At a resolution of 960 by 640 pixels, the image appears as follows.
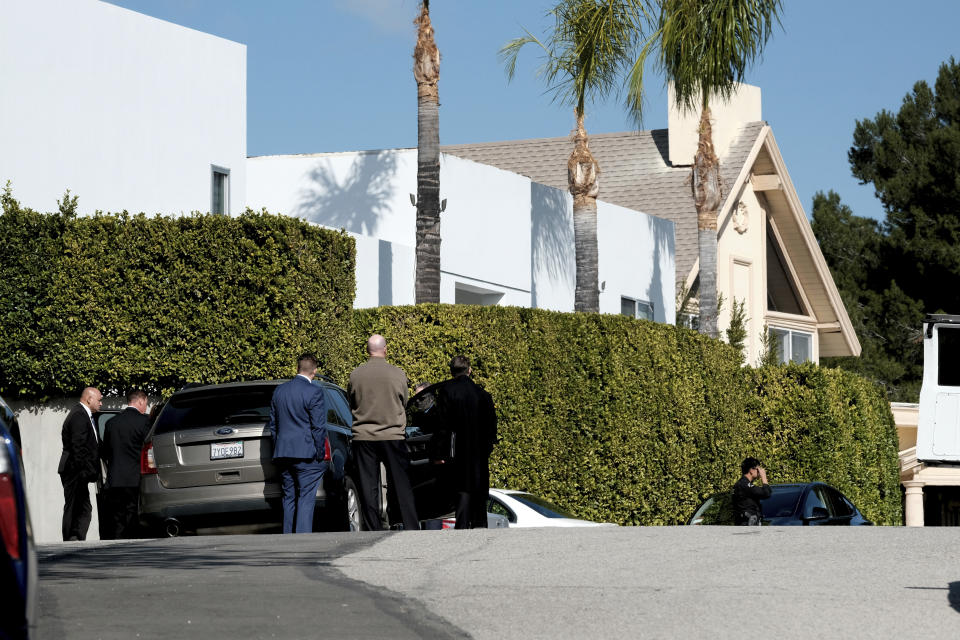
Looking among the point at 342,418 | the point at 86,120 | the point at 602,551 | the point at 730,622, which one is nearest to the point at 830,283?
the point at 86,120

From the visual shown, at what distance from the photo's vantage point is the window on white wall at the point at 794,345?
146 feet

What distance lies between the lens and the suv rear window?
14.7 metres

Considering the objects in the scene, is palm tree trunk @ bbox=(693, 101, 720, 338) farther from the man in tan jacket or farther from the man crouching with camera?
the man in tan jacket

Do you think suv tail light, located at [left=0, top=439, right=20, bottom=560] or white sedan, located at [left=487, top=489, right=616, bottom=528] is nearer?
suv tail light, located at [left=0, top=439, right=20, bottom=560]

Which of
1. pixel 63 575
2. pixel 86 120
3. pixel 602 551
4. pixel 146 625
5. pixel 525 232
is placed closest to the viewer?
pixel 146 625

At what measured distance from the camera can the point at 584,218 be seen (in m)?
28.8

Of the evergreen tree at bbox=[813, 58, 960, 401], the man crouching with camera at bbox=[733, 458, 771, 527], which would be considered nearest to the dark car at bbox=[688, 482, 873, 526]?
the man crouching with camera at bbox=[733, 458, 771, 527]

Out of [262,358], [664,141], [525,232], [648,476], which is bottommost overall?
[648,476]

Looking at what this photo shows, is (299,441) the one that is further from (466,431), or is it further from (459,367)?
(459,367)

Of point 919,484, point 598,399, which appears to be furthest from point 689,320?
point 598,399

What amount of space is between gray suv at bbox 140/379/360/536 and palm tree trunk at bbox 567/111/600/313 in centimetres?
1398

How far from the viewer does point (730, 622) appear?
8.24 m

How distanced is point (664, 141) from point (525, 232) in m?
15.3

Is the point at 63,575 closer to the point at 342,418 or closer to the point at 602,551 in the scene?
the point at 602,551
